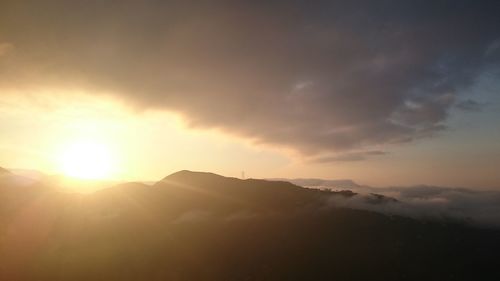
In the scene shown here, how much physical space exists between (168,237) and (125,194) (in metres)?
57.7

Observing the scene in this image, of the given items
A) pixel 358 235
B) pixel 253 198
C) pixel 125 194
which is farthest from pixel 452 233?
pixel 125 194

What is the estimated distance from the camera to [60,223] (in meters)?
132

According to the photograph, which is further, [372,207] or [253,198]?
[372,207]

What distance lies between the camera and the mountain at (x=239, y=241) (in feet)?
303

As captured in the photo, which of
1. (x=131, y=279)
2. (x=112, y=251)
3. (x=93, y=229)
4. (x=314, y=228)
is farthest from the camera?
(x=93, y=229)

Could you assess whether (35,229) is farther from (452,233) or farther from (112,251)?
(452,233)

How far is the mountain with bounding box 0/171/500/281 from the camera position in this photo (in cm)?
9226

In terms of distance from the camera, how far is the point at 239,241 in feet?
351

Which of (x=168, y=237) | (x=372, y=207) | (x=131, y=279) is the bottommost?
(x=131, y=279)

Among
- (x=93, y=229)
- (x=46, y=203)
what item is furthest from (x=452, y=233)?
(x=46, y=203)

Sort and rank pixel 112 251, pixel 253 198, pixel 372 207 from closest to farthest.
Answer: pixel 112 251, pixel 253 198, pixel 372 207

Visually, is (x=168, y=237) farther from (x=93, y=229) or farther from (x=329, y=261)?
(x=329, y=261)

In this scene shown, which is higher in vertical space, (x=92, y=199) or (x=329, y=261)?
(x=92, y=199)

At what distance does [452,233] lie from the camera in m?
117
